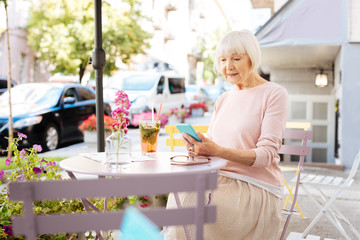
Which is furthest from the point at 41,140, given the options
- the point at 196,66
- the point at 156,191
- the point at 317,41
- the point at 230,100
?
the point at 196,66

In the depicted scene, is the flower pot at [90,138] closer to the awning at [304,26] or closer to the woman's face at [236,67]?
the awning at [304,26]

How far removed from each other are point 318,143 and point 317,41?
3643 millimetres

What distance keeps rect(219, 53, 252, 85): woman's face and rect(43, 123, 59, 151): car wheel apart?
7430 millimetres

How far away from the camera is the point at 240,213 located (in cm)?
246

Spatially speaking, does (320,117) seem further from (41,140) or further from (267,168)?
(267,168)

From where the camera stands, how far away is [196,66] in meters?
52.7

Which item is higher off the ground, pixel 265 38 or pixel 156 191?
pixel 265 38

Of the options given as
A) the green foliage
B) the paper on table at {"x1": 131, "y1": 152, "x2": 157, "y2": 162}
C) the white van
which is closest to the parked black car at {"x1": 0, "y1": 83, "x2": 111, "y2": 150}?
the white van

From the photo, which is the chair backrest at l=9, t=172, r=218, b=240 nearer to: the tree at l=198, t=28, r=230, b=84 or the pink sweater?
the pink sweater

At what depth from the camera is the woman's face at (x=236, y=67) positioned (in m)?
2.71

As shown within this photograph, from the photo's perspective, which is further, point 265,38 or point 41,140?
point 41,140

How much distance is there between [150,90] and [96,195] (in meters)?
14.5

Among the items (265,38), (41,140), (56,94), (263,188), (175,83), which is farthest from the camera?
(175,83)

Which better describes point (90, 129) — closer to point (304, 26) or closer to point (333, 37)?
point (304, 26)
